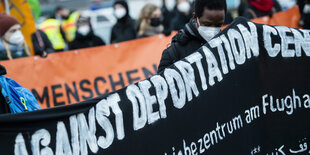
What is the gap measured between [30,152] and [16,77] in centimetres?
291

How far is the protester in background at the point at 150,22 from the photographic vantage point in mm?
6648

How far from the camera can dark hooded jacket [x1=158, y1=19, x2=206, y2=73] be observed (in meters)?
3.16

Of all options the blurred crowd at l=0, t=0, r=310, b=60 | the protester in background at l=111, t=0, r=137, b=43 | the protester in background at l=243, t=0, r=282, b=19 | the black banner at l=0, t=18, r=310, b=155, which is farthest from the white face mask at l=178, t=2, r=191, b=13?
the black banner at l=0, t=18, r=310, b=155

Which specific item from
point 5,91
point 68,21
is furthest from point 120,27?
point 5,91

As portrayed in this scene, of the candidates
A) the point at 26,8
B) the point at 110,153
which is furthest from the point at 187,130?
the point at 26,8

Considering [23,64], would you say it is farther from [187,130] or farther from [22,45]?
[187,130]

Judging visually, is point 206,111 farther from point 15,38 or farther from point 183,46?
point 15,38

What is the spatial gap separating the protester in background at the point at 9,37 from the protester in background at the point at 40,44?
0.91ft

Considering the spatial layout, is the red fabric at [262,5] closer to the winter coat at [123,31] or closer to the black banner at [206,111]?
the winter coat at [123,31]

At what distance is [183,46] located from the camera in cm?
321

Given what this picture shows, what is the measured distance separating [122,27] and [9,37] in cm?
242

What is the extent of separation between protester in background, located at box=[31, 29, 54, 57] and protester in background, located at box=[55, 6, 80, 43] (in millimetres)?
2215

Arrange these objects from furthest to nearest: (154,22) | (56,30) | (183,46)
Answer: (56,30), (154,22), (183,46)

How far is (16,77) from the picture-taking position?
203 inches
